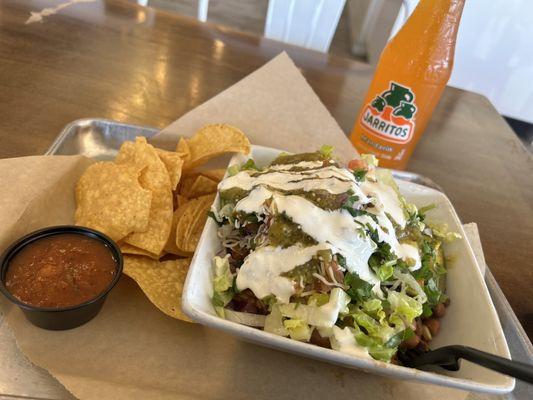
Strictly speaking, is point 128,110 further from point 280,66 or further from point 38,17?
point 38,17

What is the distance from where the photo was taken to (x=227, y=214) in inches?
43.8

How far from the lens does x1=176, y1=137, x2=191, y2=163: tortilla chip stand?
1332mm

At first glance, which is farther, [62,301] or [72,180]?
[72,180]

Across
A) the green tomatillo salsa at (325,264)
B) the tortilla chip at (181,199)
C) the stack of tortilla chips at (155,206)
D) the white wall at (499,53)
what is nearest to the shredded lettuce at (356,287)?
the green tomatillo salsa at (325,264)

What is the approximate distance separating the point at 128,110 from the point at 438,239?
46.5 inches

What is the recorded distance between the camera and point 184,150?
1360 mm

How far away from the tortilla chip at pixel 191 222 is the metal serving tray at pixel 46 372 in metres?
0.41

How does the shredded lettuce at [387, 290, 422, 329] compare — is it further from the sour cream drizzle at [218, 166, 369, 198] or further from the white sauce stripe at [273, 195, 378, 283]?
the sour cream drizzle at [218, 166, 369, 198]

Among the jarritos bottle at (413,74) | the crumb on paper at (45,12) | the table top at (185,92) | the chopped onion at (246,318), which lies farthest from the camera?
the crumb on paper at (45,12)

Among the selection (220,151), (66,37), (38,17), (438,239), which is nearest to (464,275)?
(438,239)

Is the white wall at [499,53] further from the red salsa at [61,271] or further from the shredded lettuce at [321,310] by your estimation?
the red salsa at [61,271]

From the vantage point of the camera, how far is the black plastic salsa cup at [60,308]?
3.01ft

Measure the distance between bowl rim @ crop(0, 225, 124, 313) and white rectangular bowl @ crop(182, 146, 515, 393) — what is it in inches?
7.5

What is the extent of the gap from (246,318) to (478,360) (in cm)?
47
